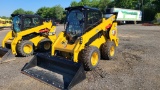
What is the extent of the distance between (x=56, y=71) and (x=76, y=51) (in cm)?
100

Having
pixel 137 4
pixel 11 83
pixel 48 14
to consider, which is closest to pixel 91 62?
pixel 11 83

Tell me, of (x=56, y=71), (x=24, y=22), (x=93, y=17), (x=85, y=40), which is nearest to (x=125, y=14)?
(x=24, y=22)

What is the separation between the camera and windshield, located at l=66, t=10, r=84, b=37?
828cm

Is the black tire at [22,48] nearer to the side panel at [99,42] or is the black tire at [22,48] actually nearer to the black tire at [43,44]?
the black tire at [43,44]

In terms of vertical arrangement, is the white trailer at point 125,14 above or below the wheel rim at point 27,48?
above

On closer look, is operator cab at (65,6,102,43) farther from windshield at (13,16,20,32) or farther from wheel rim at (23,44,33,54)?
windshield at (13,16,20,32)

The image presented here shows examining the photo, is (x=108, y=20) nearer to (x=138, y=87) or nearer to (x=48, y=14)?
(x=138, y=87)

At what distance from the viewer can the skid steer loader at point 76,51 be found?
22.3 feet

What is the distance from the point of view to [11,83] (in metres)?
6.89

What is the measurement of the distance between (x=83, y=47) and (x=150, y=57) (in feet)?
12.1

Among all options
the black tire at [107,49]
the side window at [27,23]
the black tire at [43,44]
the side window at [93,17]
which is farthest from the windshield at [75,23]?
the side window at [27,23]

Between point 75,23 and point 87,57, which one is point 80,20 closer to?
point 75,23

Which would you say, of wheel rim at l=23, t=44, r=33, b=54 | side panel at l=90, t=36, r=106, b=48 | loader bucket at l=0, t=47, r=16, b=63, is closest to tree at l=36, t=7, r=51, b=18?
wheel rim at l=23, t=44, r=33, b=54

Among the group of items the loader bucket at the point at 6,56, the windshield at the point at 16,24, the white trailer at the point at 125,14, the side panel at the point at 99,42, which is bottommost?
the loader bucket at the point at 6,56
